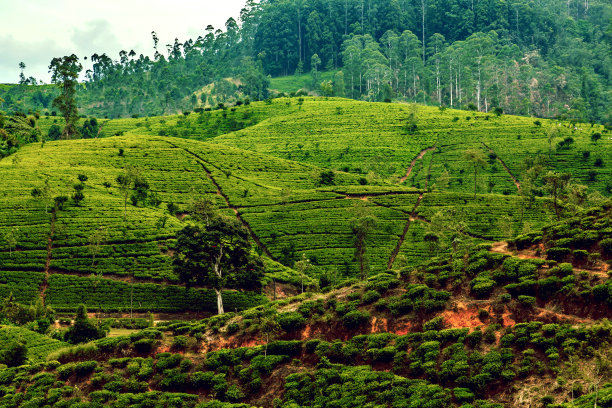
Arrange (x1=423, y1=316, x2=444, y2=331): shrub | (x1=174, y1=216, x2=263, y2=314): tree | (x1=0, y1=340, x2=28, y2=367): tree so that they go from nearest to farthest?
(x1=423, y1=316, x2=444, y2=331): shrub
(x1=0, y1=340, x2=28, y2=367): tree
(x1=174, y1=216, x2=263, y2=314): tree

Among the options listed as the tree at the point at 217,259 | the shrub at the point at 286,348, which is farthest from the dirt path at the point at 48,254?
the shrub at the point at 286,348

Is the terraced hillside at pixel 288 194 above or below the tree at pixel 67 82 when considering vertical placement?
below

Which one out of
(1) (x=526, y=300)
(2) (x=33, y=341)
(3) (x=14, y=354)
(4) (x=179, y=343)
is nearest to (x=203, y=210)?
(2) (x=33, y=341)

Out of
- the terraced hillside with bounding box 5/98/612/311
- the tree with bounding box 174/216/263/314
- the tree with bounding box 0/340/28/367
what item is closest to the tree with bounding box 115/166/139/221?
the terraced hillside with bounding box 5/98/612/311

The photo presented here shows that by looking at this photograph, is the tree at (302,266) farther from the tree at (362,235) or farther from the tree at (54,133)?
the tree at (54,133)

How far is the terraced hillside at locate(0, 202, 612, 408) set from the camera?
1321 inches

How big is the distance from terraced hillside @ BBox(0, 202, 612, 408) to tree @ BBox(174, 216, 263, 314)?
18.8 metres

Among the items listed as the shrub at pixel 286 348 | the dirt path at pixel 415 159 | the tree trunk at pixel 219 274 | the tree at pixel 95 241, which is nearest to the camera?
the shrub at pixel 286 348

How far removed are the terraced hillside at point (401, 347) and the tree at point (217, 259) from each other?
18804 millimetres

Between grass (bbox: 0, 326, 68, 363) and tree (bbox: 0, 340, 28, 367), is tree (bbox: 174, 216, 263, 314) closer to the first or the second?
grass (bbox: 0, 326, 68, 363)

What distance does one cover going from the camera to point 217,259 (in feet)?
236

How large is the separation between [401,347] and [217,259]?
37.1 meters

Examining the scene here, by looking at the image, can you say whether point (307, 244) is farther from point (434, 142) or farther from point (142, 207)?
point (434, 142)

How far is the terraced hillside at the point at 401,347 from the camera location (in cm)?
3356
